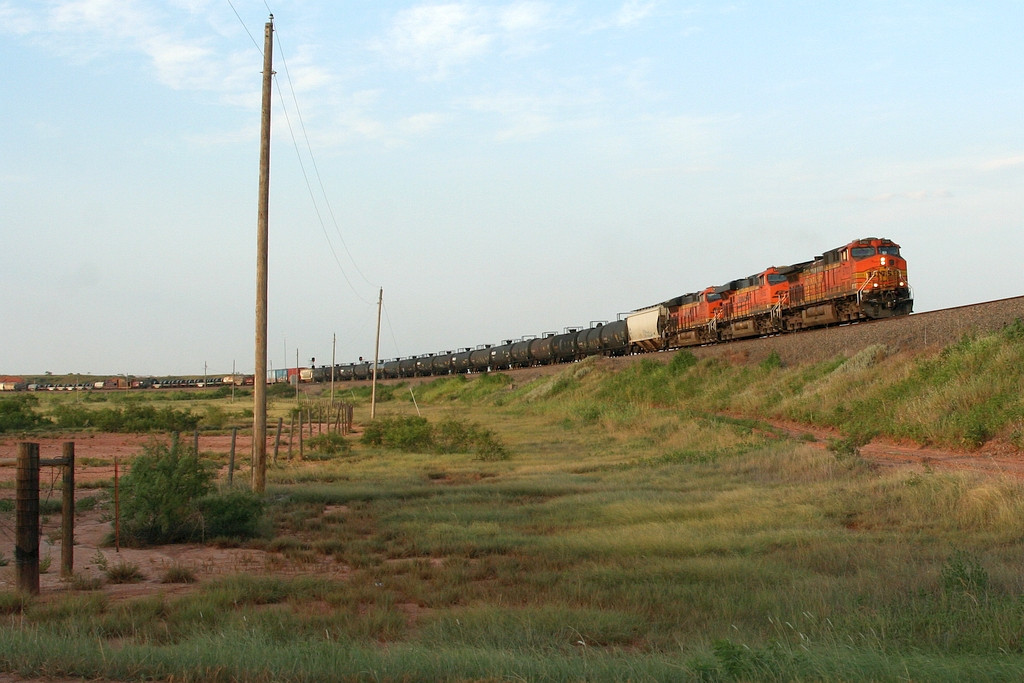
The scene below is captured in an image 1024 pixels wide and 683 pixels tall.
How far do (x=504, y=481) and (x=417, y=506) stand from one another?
445 centimetres

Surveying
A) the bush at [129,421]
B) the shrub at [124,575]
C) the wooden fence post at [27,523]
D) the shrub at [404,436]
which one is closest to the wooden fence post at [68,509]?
the shrub at [124,575]

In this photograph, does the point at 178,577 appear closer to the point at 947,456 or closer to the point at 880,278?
the point at 947,456

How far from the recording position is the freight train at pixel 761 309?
35469mm

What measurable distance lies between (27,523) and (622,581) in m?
6.62

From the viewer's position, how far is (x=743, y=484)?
1878cm

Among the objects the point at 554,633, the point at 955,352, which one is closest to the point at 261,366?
the point at 554,633

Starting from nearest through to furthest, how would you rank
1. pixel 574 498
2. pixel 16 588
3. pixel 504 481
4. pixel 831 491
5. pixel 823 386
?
pixel 16 588 < pixel 831 491 < pixel 574 498 < pixel 504 481 < pixel 823 386

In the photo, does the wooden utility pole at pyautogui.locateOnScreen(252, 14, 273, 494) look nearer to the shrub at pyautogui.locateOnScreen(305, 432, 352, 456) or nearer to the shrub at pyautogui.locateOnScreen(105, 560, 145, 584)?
the shrub at pyautogui.locateOnScreen(105, 560, 145, 584)

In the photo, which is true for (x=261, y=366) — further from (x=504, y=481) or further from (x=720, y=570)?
(x=720, y=570)

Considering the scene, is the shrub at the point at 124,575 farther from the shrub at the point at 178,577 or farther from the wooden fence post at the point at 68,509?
the wooden fence post at the point at 68,509

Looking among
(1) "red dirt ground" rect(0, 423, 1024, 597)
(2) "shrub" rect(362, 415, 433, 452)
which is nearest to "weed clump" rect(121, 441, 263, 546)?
(1) "red dirt ground" rect(0, 423, 1024, 597)

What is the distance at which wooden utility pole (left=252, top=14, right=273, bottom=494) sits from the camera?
1752 centimetres

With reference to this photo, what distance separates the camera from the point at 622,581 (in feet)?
33.9

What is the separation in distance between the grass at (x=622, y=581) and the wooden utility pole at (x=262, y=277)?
120cm
